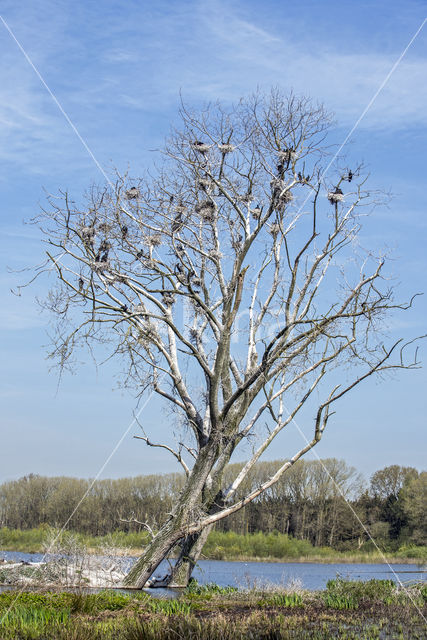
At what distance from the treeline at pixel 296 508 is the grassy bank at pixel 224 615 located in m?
37.0

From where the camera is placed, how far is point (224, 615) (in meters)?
9.60

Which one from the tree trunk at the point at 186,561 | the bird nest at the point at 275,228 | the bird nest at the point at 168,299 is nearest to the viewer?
the tree trunk at the point at 186,561

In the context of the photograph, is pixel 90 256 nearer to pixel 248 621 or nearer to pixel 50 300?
pixel 50 300

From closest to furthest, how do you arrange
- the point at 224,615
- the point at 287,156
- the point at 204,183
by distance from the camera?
1. the point at 224,615
2. the point at 287,156
3. the point at 204,183

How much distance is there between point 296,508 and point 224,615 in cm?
4649

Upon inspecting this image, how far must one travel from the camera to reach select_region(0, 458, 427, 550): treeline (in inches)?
1984

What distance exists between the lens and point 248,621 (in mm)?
8406

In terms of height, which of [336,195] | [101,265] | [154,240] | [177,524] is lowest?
[177,524]

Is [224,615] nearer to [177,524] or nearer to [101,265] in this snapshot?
[177,524]

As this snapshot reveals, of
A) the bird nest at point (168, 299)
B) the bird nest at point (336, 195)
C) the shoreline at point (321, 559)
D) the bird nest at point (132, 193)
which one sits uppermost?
the bird nest at point (336, 195)

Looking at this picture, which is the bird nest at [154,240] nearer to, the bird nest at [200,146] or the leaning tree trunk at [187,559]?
the bird nest at [200,146]

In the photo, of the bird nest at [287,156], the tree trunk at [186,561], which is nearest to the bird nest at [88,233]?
the bird nest at [287,156]

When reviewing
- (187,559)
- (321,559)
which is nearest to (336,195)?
(187,559)

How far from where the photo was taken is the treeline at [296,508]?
5041 cm
